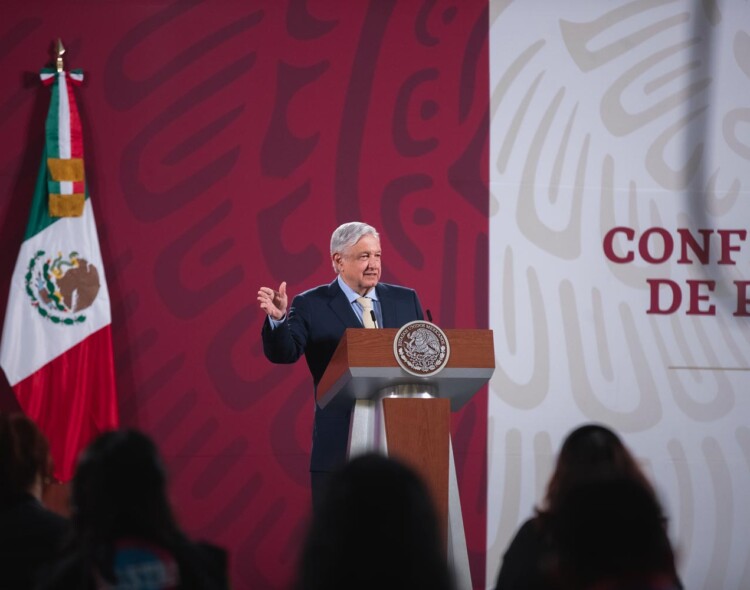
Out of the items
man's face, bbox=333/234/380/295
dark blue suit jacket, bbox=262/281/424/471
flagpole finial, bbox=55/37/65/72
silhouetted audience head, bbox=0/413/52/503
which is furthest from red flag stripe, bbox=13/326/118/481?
silhouetted audience head, bbox=0/413/52/503

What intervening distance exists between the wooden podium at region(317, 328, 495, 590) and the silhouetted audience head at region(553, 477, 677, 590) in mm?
1708

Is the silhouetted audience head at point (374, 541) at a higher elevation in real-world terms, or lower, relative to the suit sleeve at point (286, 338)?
lower

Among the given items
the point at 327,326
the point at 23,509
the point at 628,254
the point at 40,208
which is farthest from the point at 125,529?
the point at 628,254

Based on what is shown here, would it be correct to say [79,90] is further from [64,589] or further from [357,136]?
[64,589]

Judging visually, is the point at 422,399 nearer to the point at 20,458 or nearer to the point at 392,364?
the point at 392,364

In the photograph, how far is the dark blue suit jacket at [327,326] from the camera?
3.81 meters

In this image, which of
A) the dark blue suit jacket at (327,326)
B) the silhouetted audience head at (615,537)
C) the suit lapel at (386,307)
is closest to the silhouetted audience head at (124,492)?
the silhouetted audience head at (615,537)

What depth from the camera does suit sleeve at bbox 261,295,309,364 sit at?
373cm

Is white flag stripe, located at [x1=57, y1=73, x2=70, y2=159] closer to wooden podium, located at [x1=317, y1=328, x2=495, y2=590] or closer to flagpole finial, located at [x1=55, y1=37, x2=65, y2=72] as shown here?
flagpole finial, located at [x1=55, y1=37, x2=65, y2=72]

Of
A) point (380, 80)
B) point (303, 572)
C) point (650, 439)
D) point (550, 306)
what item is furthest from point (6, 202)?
point (303, 572)

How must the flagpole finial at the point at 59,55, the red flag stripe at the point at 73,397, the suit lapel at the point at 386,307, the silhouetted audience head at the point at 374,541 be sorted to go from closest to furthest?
the silhouetted audience head at the point at 374,541 < the suit lapel at the point at 386,307 < the red flag stripe at the point at 73,397 < the flagpole finial at the point at 59,55

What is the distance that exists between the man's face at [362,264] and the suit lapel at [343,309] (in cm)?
6

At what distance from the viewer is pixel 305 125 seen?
567 centimetres

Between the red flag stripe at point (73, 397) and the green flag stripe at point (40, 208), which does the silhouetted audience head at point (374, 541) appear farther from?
the green flag stripe at point (40, 208)
